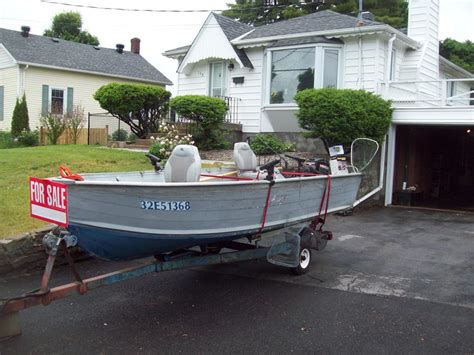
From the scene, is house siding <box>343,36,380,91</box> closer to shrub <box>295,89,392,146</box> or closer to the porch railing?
the porch railing

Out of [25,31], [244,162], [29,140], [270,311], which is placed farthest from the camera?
[25,31]

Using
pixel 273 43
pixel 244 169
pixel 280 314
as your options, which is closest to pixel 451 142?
pixel 273 43

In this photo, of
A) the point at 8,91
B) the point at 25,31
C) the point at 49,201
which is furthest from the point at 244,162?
the point at 25,31

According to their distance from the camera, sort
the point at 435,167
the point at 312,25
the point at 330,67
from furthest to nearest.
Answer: the point at 435,167
the point at 312,25
the point at 330,67

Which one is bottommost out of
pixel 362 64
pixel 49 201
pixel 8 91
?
pixel 49 201

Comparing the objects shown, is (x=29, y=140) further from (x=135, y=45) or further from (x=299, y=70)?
(x=135, y=45)

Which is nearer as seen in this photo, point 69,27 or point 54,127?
point 54,127

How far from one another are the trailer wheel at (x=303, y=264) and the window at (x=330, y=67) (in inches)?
394

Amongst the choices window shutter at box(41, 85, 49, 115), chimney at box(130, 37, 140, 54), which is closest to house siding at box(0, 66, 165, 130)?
window shutter at box(41, 85, 49, 115)

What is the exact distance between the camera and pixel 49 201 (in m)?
4.34

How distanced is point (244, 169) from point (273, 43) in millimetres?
10318

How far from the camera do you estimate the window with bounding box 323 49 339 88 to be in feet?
51.6

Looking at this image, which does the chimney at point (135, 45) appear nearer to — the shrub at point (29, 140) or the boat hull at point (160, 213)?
the shrub at point (29, 140)

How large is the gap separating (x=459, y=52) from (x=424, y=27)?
24872 millimetres
